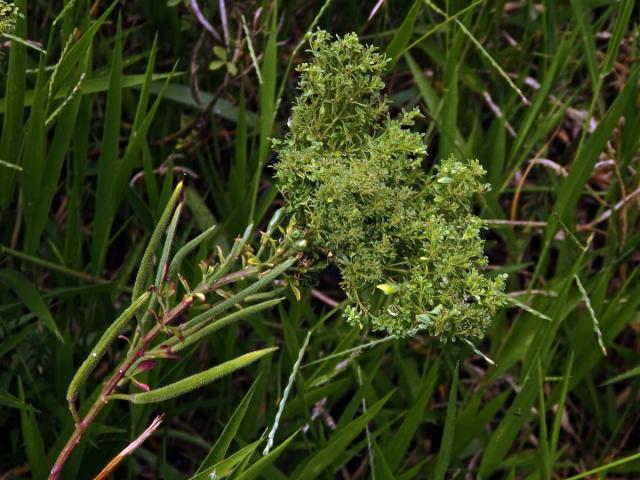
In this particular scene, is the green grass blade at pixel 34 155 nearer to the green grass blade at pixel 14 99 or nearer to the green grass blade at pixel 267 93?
the green grass blade at pixel 14 99

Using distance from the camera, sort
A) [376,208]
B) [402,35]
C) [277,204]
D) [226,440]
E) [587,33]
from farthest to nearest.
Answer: [277,204] → [587,33] → [402,35] → [226,440] → [376,208]

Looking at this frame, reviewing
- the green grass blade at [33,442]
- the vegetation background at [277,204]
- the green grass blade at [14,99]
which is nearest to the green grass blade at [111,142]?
the vegetation background at [277,204]

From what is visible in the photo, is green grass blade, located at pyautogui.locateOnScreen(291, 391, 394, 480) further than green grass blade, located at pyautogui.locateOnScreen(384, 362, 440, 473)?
No

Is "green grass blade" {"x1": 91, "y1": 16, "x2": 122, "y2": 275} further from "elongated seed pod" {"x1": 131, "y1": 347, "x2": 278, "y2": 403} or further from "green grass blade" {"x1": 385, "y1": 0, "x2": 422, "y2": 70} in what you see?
"elongated seed pod" {"x1": 131, "y1": 347, "x2": 278, "y2": 403}

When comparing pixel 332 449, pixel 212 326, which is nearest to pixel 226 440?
pixel 332 449

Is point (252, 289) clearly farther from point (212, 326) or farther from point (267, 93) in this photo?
point (267, 93)

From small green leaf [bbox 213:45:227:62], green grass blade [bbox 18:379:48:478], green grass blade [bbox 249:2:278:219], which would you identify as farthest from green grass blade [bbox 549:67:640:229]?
green grass blade [bbox 18:379:48:478]
